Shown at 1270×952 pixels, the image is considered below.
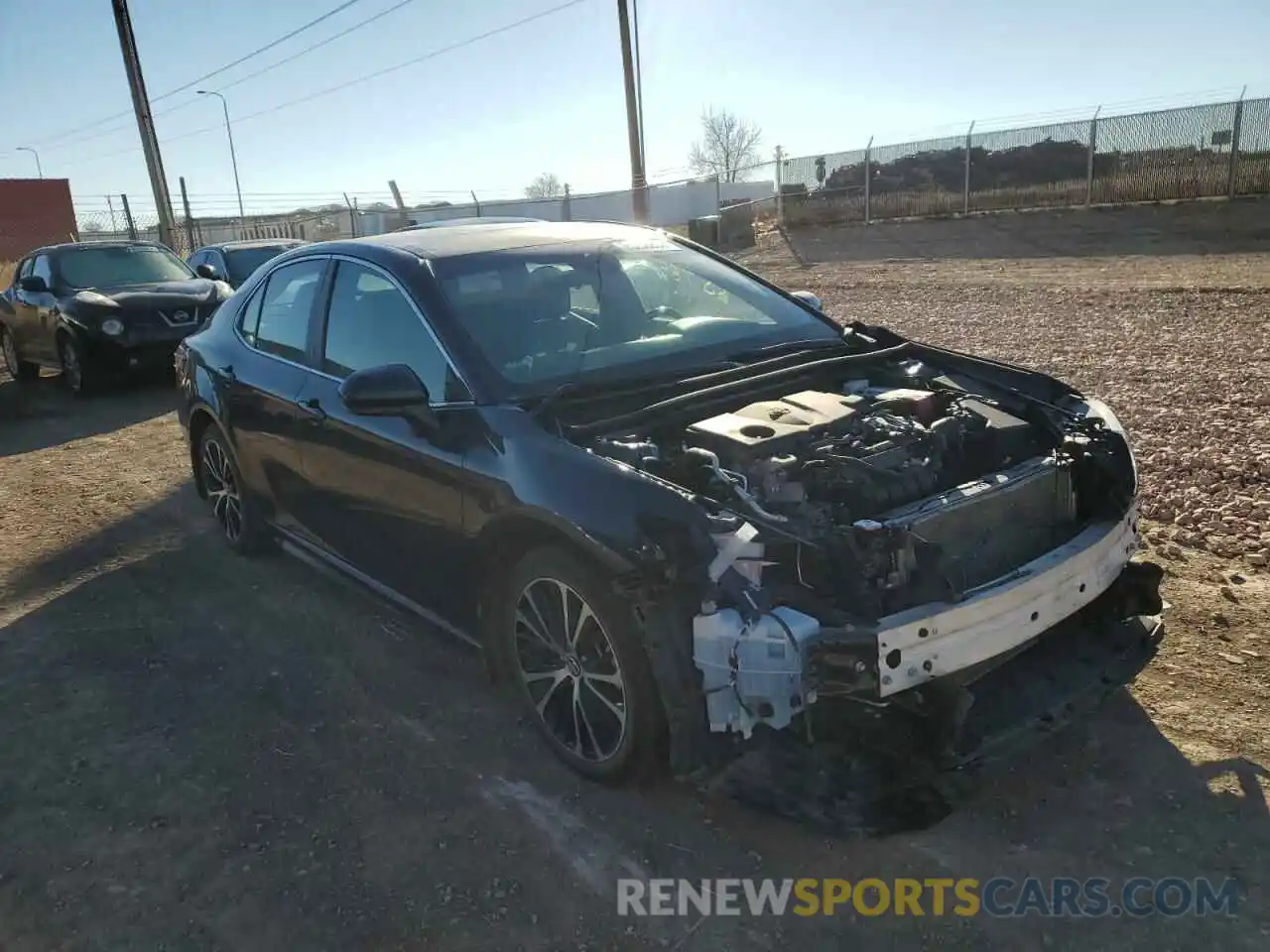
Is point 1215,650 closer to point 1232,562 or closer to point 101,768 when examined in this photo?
point 1232,562

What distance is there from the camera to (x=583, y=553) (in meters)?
3.06

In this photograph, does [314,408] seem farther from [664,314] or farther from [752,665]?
[752,665]

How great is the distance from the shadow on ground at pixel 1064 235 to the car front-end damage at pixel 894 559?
1524cm

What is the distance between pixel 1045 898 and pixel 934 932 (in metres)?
0.35

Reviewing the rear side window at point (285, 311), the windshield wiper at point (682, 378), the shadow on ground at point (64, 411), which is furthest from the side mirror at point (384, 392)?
the shadow on ground at point (64, 411)

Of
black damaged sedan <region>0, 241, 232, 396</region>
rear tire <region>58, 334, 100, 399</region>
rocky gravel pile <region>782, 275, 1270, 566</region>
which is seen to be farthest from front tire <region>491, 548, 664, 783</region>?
rear tire <region>58, 334, 100, 399</region>

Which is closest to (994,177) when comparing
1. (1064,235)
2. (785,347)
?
(1064,235)

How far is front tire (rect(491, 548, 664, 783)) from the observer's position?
297 cm

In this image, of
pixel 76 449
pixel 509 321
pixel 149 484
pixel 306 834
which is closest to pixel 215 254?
pixel 76 449

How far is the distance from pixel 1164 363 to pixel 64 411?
10793 millimetres

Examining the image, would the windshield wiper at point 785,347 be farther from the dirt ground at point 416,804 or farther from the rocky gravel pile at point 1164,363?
the rocky gravel pile at point 1164,363

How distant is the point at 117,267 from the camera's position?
11.8 metres

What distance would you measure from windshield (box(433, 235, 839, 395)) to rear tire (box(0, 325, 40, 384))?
10.9 meters

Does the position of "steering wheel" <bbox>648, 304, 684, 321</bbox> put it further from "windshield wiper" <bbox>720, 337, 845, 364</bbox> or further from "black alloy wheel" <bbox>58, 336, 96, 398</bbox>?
"black alloy wheel" <bbox>58, 336, 96, 398</bbox>
